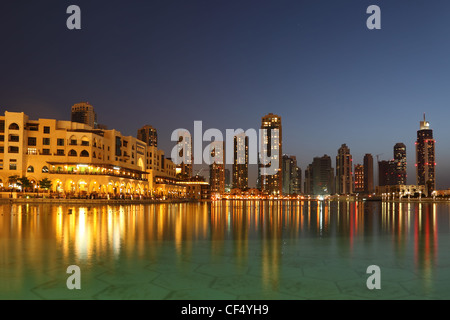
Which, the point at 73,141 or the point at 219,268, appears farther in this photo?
the point at 73,141

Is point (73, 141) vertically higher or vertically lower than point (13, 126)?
lower

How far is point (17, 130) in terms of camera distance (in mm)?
89062

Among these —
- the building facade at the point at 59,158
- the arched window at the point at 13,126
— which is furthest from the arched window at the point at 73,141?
the arched window at the point at 13,126

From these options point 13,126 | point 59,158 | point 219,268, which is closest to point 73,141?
point 59,158

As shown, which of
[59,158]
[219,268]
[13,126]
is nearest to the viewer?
[219,268]

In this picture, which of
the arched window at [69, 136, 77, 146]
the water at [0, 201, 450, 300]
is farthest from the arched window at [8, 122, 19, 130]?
the water at [0, 201, 450, 300]

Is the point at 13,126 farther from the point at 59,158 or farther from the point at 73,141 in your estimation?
the point at 73,141

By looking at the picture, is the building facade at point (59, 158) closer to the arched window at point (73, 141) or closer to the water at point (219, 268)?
the arched window at point (73, 141)

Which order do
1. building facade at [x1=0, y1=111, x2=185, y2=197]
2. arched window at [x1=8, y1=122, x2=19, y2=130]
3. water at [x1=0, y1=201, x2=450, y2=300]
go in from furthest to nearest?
arched window at [x1=8, y1=122, x2=19, y2=130] < building facade at [x1=0, y1=111, x2=185, y2=197] < water at [x1=0, y1=201, x2=450, y2=300]

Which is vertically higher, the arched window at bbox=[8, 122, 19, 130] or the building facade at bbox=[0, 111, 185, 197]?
the arched window at bbox=[8, 122, 19, 130]

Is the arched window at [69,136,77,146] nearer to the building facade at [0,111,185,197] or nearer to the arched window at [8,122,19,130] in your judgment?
the building facade at [0,111,185,197]

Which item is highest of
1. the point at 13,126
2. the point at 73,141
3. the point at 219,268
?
the point at 13,126
